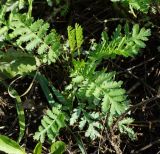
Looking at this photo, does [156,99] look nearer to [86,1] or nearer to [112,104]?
[112,104]

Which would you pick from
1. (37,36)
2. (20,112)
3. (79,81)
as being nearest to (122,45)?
(79,81)

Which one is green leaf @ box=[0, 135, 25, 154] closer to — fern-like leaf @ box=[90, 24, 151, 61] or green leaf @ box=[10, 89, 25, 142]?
green leaf @ box=[10, 89, 25, 142]

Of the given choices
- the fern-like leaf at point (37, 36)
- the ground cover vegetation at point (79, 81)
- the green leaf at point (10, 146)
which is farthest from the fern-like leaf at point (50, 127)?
the fern-like leaf at point (37, 36)

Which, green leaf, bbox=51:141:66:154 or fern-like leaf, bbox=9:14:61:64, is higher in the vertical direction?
fern-like leaf, bbox=9:14:61:64

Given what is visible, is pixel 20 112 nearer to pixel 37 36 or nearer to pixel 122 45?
pixel 37 36

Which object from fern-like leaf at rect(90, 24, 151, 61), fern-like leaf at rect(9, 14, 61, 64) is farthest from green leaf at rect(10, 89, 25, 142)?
fern-like leaf at rect(90, 24, 151, 61)

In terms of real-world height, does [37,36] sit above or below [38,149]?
above

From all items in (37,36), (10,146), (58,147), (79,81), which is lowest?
(58,147)

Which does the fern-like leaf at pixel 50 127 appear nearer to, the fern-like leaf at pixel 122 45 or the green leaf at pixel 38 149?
the green leaf at pixel 38 149
